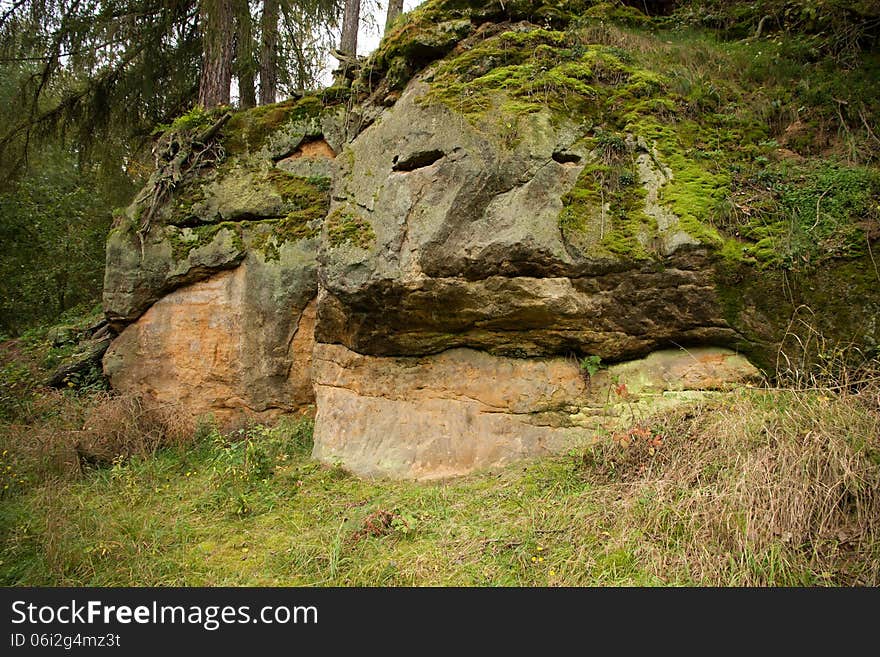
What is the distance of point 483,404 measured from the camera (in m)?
5.23

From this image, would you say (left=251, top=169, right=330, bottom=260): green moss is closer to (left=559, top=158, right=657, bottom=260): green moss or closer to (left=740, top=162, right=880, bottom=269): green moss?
(left=559, top=158, right=657, bottom=260): green moss

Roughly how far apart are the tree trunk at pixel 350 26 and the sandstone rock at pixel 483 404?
699 centimetres

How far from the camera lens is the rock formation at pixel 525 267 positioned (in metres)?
4.54

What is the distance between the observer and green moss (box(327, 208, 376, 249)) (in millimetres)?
5452

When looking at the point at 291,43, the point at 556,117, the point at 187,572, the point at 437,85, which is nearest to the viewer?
the point at 187,572

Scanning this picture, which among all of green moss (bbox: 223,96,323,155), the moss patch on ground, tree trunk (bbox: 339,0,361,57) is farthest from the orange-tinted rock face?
tree trunk (bbox: 339,0,361,57)

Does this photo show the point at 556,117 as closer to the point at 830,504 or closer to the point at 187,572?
the point at 830,504

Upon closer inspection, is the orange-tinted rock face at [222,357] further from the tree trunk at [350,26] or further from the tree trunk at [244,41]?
the tree trunk at [350,26]

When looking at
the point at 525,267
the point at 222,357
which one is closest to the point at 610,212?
the point at 525,267

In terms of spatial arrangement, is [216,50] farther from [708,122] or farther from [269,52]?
[708,122]

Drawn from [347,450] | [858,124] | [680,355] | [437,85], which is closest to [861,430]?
[680,355]

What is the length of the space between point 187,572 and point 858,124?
6926 millimetres

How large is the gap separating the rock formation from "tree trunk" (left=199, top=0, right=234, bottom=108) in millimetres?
2808

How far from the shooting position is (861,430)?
3.30 m
